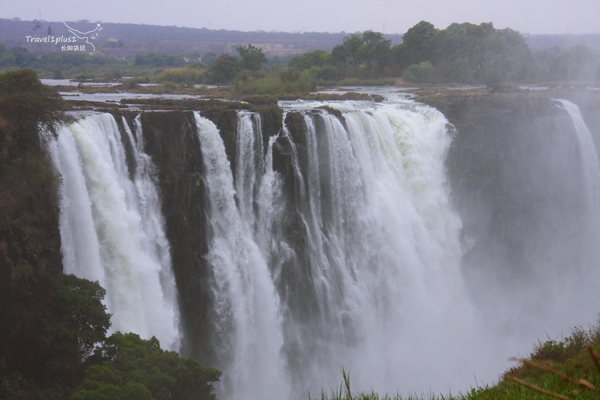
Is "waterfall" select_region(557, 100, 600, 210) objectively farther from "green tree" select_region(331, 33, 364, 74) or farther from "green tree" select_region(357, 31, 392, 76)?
"green tree" select_region(331, 33, 364, 74)

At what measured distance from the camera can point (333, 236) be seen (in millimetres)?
23406

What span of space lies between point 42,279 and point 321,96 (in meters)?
21.4

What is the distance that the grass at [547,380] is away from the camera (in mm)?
5510

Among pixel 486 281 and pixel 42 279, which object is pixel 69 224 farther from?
pixel 486 281

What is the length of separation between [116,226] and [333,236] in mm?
8518

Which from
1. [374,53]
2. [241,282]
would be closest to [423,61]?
[374,53]

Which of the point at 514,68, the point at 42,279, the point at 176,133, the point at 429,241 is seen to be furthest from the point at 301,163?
the point at 514,68

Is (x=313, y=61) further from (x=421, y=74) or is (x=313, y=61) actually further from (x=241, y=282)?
(x=241, y=282)

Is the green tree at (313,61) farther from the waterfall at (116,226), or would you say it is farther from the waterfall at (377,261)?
the waterfall at (116,226)

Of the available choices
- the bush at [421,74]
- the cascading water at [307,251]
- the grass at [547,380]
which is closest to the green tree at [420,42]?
the bush at [421,74]

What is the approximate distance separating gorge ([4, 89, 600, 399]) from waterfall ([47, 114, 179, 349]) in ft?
0.14

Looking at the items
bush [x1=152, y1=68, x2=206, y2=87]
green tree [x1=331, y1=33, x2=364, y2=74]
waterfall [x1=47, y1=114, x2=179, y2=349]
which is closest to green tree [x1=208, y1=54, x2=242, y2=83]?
bush [x1=152, y1=68, x2=206, y2=87]

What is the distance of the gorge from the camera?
18297 millimetres

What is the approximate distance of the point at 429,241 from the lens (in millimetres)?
26422
